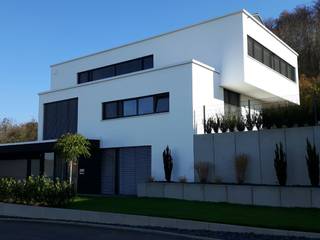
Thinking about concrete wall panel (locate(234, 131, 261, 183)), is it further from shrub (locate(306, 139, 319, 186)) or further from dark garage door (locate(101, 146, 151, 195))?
dark garage door (locate(101, 146, 151, 195))

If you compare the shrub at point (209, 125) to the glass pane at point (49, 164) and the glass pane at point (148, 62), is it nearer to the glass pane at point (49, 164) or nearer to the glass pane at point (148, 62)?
the glass pane at point (148, 62)

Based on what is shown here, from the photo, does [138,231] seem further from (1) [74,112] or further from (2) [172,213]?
(1) [74,112]

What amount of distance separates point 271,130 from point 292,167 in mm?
1751

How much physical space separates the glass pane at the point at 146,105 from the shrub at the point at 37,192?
20.1ft

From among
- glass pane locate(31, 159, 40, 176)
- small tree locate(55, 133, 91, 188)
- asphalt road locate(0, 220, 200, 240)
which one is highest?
small tree locate(55, 133, 91, 188)

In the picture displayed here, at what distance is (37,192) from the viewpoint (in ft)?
62.2

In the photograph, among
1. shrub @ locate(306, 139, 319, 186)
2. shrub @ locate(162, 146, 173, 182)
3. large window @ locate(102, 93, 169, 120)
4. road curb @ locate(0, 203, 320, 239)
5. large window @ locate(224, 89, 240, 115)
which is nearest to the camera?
→ road curb @ locate(0, 203, 320, 239)

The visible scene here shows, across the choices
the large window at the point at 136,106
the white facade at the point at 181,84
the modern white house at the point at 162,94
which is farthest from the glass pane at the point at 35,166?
the large window at the point at 136,106

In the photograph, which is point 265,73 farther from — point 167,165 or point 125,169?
point 125,169

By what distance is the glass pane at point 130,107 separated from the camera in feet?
79.9

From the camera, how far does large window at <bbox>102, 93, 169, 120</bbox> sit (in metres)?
23.2

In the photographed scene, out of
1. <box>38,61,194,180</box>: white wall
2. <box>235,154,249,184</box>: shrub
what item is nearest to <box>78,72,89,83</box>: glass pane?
<box>38,61,194,180</box>: white wall

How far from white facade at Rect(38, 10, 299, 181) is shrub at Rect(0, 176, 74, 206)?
17.3 feet

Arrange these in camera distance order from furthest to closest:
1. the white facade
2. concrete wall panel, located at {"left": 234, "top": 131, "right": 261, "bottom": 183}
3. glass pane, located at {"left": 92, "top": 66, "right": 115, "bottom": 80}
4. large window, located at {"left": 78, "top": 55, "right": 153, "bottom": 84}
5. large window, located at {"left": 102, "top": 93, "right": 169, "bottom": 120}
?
glass pane, located at {"left": 92, "top": 66, "right": 115, "bottom": 80} < large window, located at {"left": 78, "top": 55, "right": 153, "bottom": 84} < large window, located at {"left": 102, "top": 93, "right": 169, "bottom": 120} < the white facade < concrete wall panel, located at {"left": 234, "top": 131, "right": 261, "bottom": 183}
